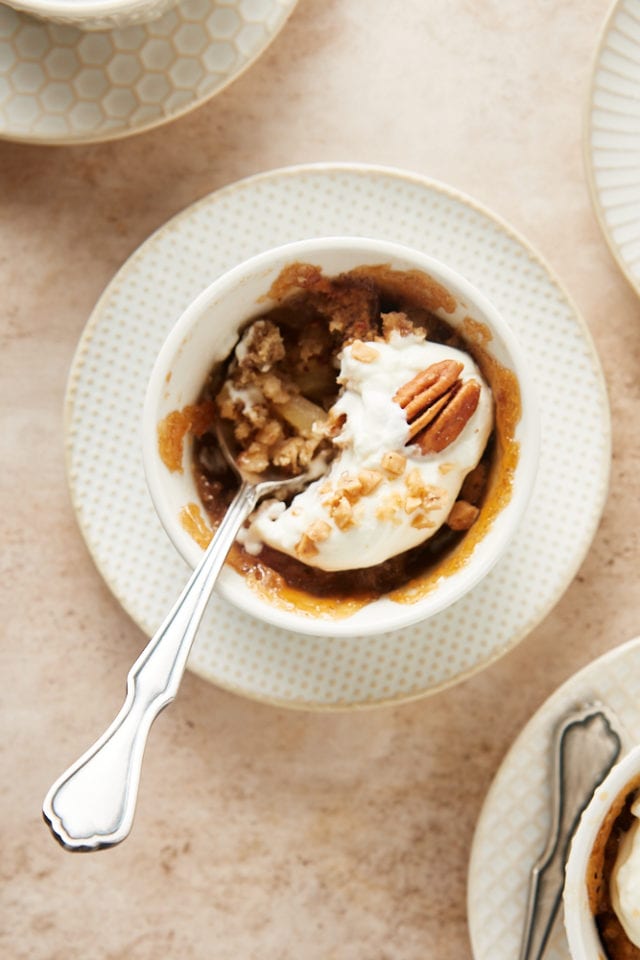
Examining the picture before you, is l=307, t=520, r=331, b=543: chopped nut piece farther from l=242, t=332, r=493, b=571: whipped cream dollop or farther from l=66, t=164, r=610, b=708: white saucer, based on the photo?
l=66, t=164, r=610, b=708: white saucer

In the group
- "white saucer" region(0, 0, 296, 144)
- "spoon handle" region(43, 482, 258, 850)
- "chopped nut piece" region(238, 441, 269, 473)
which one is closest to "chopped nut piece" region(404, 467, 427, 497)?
"chopped nut piece" region(238, 441, 269, 473)

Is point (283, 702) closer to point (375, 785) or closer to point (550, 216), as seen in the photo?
point (375, 785)

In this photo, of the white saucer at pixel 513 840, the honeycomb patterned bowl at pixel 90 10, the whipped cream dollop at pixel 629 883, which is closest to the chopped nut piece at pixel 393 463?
the white saucer at pixel 513 840

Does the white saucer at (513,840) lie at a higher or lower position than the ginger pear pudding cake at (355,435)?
lower

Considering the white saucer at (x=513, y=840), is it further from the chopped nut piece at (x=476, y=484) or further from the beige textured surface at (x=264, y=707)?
the chopped nut piece at (x=476, y=484)

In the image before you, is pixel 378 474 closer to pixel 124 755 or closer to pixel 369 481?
pixel 369 481

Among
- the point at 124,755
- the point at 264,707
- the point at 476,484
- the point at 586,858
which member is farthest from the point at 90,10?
the point at 586,858

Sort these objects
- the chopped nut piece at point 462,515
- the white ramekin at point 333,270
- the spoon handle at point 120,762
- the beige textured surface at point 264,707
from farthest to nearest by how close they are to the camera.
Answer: the beige textured surface at point 264,707 → the chopped nut piece at point 462,515 → the white ramekin at point 333,270 → the spoon handle at point 120,762

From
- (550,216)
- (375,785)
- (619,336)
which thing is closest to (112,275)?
(550,216)
